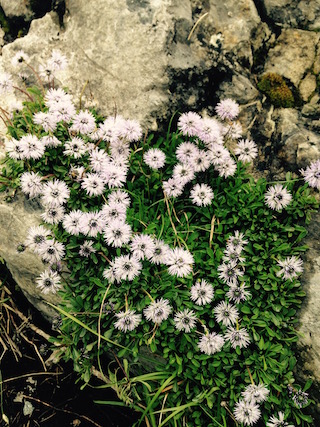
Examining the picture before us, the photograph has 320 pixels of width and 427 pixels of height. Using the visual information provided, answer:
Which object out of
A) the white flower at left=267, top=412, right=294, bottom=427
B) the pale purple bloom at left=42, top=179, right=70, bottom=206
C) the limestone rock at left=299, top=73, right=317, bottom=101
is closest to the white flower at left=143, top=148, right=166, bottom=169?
the pale purple bloom at left=42, top=179, right=70, bottom=206

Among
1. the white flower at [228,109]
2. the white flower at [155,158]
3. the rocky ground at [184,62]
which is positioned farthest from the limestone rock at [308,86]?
the white flower at [155,158]

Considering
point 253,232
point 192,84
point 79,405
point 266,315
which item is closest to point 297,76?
point 192,84

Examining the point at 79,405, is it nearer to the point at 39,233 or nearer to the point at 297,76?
the point at 39,233

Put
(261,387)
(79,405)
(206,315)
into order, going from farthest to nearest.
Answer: (79,405)
(206,315)
(261,387)

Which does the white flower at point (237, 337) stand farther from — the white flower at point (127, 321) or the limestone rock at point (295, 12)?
the limestone rock at point (295, 12)

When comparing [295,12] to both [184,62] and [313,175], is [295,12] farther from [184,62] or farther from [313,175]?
[313,175]

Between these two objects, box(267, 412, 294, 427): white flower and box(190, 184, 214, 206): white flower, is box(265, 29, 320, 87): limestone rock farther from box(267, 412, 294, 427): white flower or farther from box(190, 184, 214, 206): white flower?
box(267, 412, 294, 427): white flower
